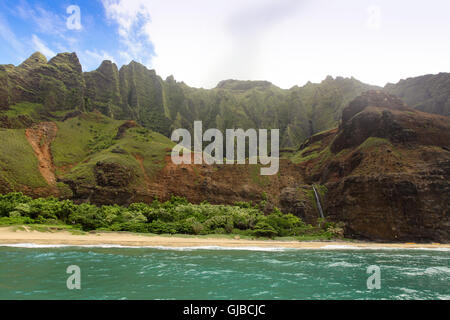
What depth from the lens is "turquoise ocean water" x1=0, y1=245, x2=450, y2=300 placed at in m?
13.3

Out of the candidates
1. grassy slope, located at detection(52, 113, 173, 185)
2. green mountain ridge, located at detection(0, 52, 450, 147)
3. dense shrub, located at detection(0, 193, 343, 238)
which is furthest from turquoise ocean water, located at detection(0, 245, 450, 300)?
green mountain ridge, located at detection(0, 52, 450, 147)

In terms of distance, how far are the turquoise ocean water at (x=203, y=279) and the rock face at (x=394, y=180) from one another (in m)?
27.2

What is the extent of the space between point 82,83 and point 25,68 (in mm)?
19801

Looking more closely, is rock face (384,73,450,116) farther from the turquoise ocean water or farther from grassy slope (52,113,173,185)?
grassy slope (52,113,173,185)

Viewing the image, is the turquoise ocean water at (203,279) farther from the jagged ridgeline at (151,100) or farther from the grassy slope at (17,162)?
the jagged ridgeline at (151,100)

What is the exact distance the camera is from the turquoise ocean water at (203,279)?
13344 millimetres

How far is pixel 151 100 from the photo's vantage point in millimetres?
159250

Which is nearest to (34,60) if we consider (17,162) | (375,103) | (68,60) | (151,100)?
(68,60)

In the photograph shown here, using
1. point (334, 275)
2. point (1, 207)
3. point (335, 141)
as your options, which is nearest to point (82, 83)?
point (1, 207)

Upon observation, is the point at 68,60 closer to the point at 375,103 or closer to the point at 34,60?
the point at 34,60

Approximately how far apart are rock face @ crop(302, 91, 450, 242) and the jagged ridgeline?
82.8 m

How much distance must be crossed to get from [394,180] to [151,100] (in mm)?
140409

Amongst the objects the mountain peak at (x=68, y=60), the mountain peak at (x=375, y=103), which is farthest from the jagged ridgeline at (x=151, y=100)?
the mountain peak at (x=375, y=103)

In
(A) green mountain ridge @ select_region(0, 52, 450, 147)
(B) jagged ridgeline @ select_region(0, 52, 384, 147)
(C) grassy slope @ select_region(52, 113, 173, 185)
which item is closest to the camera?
(C) grassy slope @ select_region(52, 113, 173, 185)
